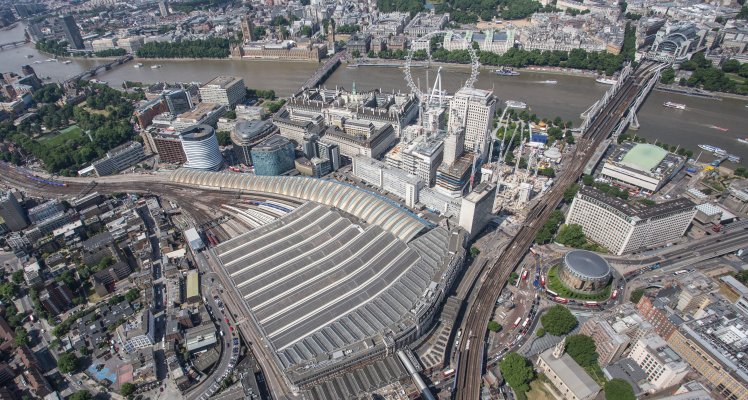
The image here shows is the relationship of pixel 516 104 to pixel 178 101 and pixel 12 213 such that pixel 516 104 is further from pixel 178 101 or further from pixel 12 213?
pixel 12 213

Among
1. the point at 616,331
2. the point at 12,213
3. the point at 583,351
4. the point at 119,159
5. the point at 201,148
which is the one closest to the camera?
the point at 616,331

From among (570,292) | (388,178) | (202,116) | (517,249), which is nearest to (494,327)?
(570,292)

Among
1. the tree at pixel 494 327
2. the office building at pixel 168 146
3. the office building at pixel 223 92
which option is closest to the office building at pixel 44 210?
the office building at pixel 168 146

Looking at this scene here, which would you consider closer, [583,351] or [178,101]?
[583,351]

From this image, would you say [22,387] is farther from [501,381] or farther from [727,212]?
[727,212]

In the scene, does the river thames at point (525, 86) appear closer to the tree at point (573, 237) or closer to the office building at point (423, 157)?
the office building at point (423, 157)

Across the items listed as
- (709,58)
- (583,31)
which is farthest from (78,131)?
(709,58)

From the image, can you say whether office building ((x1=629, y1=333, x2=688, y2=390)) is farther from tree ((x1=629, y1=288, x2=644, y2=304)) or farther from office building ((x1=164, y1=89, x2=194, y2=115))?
office building ((x1=164, y1=89, x2=194, y2=115))
